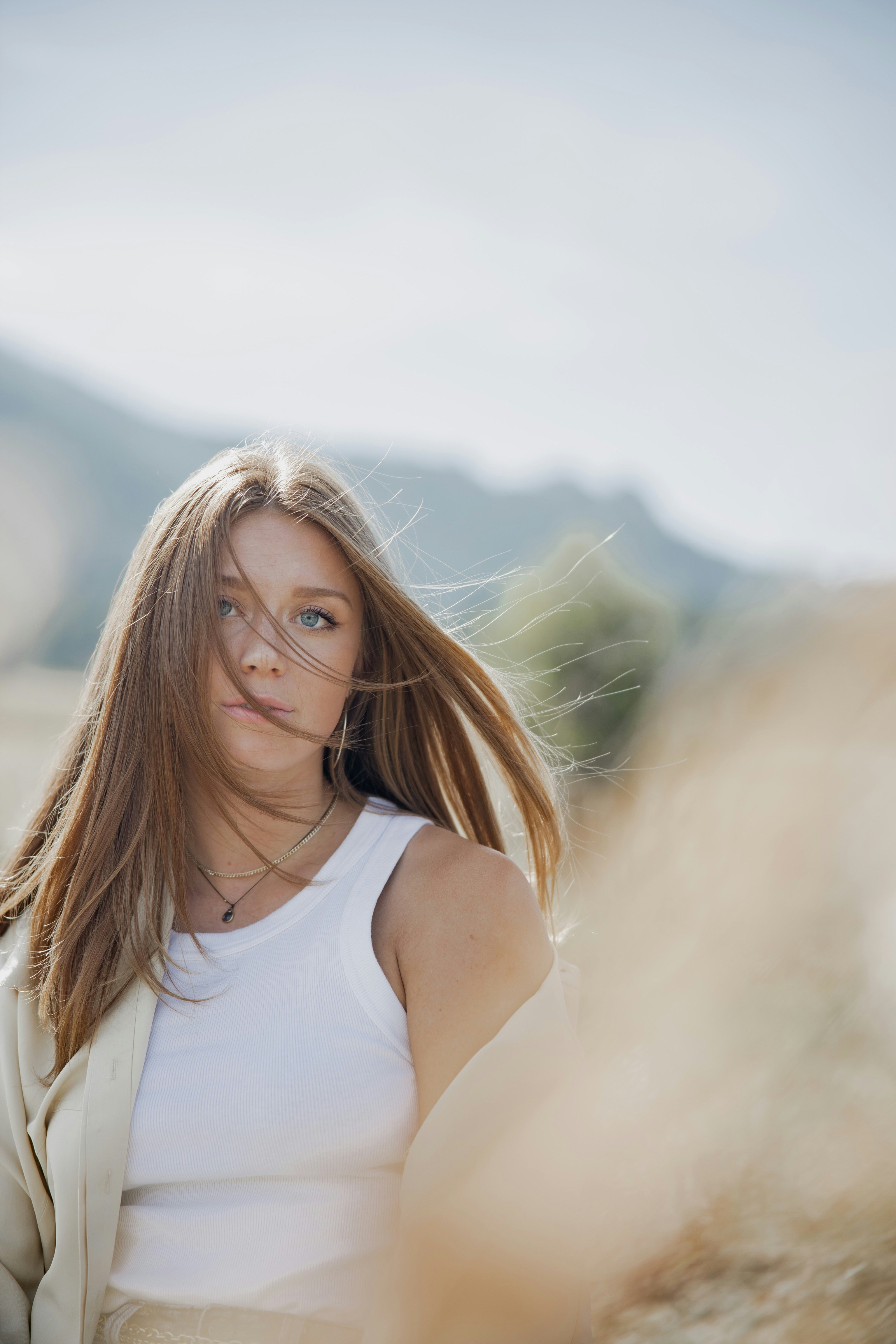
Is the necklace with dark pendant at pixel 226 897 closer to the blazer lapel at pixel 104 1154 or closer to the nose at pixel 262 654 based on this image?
the blazer lapel at pixel 104 1154

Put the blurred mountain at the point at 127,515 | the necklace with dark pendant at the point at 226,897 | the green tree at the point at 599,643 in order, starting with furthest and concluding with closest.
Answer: the green tree at the point at 599,643 < the blurred mountain at the point at 127,515 < the necklace with dark pendant at the point at 226,897

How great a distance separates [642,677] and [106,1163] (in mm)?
5809

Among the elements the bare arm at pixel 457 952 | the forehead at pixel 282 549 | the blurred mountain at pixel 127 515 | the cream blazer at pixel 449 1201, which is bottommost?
the cream blazer at pixel 449 1201

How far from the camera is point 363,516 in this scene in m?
2.06

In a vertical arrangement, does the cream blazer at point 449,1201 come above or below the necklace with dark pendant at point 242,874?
below

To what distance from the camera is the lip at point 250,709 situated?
186cm

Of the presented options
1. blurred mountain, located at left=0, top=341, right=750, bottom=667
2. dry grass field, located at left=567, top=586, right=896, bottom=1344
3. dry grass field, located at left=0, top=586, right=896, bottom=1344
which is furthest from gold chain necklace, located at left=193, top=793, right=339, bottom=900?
dry grass field, located at left=567, top=586, right=896, bottom=1344

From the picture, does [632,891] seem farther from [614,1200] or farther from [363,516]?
[363,516]

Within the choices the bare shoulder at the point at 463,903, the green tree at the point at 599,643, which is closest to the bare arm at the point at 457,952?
the bare shoulder at the point at 463,903

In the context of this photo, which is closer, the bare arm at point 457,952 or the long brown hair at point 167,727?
the bare arm at point 457,952

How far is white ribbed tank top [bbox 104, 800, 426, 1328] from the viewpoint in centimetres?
162

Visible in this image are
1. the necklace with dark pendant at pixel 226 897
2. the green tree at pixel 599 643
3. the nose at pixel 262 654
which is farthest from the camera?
the green tree at pixel 599 643

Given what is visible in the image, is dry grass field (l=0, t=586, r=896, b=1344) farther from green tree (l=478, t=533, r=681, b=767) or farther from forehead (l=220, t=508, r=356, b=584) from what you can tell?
green tree (l=478, t=533, r=681, b=767)

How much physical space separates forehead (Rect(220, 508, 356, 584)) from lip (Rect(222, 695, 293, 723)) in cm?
26
